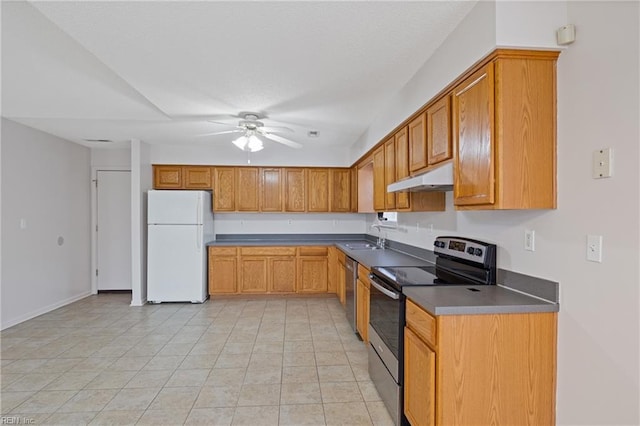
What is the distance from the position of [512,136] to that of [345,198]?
13.1 feet

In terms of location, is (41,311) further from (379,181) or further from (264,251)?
(379,181)

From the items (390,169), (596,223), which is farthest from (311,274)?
(596,223)

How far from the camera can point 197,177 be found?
5.29 metres

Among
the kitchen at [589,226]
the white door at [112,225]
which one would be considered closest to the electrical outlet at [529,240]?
the kitchen at [589,226]

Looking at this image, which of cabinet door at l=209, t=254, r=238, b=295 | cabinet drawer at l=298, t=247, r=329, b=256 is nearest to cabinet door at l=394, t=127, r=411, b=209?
cabinet drawer at l=298, t=247, r=329, b=256

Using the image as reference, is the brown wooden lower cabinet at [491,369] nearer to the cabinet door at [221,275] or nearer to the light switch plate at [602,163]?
the light switch plate at [602,163]

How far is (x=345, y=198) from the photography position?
5559 mm

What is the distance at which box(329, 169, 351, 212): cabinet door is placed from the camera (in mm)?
5531

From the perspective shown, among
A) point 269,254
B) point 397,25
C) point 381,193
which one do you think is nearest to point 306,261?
point 269,254

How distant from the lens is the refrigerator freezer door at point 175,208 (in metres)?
4.77

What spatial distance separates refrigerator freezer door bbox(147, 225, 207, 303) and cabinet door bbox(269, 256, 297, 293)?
1053 millimetres

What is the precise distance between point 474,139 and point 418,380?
1315mm

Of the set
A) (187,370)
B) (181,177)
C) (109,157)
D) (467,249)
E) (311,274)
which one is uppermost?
(109,157)

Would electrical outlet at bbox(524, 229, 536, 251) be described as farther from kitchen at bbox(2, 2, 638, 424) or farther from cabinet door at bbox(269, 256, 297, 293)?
cabinet door at bbox(269, 256, 297, 293)
